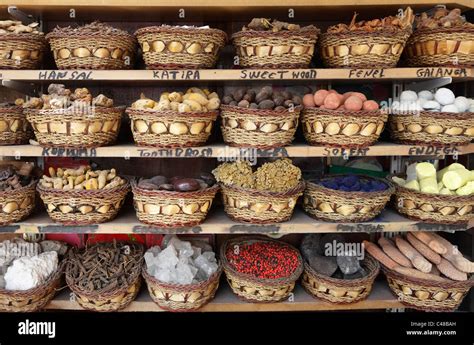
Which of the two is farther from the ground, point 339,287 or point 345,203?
point 345,203

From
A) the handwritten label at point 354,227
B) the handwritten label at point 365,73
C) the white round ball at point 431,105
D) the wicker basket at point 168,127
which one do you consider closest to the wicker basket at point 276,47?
the handwritten label at point 365,73

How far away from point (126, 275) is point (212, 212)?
617mm

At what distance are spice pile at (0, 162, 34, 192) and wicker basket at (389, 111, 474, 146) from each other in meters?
2.18

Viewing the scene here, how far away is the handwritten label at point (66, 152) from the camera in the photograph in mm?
2229

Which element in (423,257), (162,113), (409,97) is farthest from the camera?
(423,257)

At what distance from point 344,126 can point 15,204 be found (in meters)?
1.84

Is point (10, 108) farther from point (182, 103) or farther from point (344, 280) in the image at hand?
point (344, 280)

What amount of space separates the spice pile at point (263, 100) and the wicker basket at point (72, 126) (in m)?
0.67

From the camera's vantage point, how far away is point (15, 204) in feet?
7.50

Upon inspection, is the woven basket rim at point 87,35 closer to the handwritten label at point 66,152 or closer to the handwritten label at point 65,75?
the handwritten label at point 65,75

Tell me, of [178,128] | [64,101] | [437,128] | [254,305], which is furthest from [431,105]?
[64,101]
